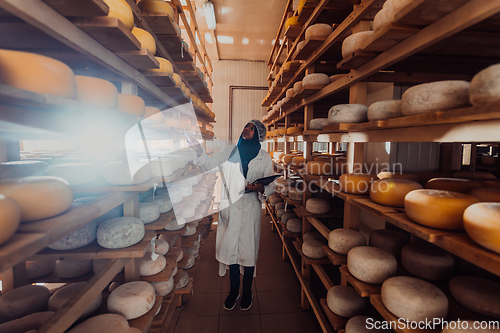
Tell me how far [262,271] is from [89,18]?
10.3 ft

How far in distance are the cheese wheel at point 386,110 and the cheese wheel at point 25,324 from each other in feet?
6.45

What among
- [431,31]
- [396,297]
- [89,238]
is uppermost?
[431,31]

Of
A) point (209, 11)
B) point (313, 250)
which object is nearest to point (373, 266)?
point (313, 250)

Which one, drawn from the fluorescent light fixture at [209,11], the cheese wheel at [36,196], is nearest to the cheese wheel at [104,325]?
the cheese wheel at [36,196]

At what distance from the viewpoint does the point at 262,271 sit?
322 centimetres

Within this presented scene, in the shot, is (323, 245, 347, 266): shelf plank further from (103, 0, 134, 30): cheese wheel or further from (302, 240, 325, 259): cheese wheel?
(103, 0, 134, 30): cheese wheel

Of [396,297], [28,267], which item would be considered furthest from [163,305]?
[396,297]

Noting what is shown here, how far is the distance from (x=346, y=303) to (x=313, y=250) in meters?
0.78

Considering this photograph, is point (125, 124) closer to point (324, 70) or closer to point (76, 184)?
point (76, 184)

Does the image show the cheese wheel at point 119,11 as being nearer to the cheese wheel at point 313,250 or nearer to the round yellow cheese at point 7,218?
the round yellow cheese at point 7,218

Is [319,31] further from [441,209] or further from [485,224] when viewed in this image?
[485,224]

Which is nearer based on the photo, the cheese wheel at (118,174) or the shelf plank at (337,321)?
the cheese wheel at (118,174)

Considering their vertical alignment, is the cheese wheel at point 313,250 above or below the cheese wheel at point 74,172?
below

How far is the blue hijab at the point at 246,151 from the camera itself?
2.57 m
